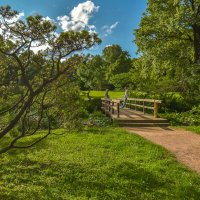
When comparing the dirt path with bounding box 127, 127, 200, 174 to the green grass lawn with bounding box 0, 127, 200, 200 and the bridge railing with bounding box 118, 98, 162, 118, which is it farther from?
the bridge railing with bounding box 118, 98, 162, 118

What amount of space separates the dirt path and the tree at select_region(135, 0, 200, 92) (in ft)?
21.6

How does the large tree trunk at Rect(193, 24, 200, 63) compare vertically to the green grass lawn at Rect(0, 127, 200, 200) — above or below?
above

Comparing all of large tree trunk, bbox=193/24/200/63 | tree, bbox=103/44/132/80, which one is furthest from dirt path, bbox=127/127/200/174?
tree, bbox=103/44/132/80

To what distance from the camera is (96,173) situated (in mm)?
7977

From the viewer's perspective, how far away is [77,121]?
8570 mm

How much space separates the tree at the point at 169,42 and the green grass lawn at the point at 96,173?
10785 mm

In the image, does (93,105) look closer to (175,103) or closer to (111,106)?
(111,106)

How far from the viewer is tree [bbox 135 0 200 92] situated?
20.2 m

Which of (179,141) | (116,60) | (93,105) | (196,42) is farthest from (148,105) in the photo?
(116,60)

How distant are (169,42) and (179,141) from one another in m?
12.6

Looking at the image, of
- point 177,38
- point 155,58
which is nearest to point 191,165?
point 155,58

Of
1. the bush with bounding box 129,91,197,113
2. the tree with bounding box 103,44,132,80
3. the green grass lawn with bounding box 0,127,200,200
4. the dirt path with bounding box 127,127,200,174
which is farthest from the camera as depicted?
the tree with bounding box 103,44,132,80

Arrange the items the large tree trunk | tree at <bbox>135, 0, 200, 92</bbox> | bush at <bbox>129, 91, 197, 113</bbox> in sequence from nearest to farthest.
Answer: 1. tree at <bbox>135, 0, 200, 92</bbox>
2. the large tree trunk
3. bush at <bbox>129, 91, 197, 113</bbox>

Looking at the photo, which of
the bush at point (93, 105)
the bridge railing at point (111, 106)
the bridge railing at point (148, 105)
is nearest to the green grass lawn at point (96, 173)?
the bridge railing at point (111, 106)
